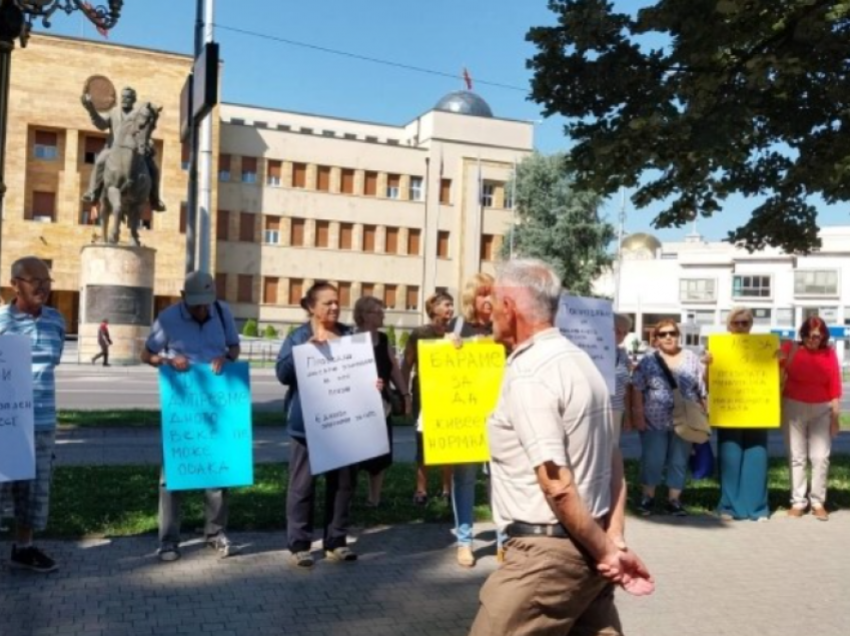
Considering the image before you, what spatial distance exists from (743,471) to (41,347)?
628cm

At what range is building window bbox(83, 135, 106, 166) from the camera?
5766 centimetres

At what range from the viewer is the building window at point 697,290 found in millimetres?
85625

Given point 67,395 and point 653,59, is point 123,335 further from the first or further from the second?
point 653,59

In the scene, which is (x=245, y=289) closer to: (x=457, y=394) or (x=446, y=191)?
(x=446, y=191)

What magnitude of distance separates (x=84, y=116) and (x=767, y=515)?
54.9m

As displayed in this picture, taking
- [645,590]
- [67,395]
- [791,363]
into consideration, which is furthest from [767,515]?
[67,395]

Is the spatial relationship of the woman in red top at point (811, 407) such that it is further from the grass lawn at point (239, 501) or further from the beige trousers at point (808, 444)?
the grass lawn at point (239, 501)

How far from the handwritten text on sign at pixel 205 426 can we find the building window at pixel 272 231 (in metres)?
57.6

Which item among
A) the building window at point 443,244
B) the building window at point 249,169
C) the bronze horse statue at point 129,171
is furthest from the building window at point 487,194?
the bronze horse statue at point 129,171

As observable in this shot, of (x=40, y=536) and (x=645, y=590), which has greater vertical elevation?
(x=645, y=590)

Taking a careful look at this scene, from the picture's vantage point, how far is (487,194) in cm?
6900

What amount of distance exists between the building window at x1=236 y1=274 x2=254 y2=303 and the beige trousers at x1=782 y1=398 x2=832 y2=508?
184 feet

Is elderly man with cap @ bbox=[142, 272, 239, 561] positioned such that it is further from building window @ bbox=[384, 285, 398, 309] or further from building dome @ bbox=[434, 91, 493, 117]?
building dome @ bbox=[434, 91, 493, 117]

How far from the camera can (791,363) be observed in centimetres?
898
